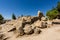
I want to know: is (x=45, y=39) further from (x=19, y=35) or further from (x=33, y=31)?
(x=19, y=35)

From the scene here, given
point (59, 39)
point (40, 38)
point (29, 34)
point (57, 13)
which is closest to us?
point (59, 39)

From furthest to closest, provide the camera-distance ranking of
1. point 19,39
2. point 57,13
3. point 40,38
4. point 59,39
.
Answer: point 57,13 → point 19,39 → point 40,38 → point 59,39

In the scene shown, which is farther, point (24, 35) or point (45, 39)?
point (24, 35)

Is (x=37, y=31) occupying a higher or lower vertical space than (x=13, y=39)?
higher

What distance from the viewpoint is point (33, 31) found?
55.5 feet

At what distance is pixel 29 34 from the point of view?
54.4ft

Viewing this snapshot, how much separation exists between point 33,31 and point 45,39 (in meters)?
3.71

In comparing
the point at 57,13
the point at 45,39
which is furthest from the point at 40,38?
the point at 57,13

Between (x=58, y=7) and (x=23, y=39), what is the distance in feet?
119

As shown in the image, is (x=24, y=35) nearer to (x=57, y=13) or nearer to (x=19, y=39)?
(x=19, y=39)

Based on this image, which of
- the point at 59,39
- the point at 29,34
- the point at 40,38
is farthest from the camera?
the point at 29,34

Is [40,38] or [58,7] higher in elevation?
[58,7]

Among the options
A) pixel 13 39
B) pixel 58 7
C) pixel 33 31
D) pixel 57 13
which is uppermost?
pixel 58 7

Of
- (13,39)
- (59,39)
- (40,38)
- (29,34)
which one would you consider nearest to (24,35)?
(29,34)
